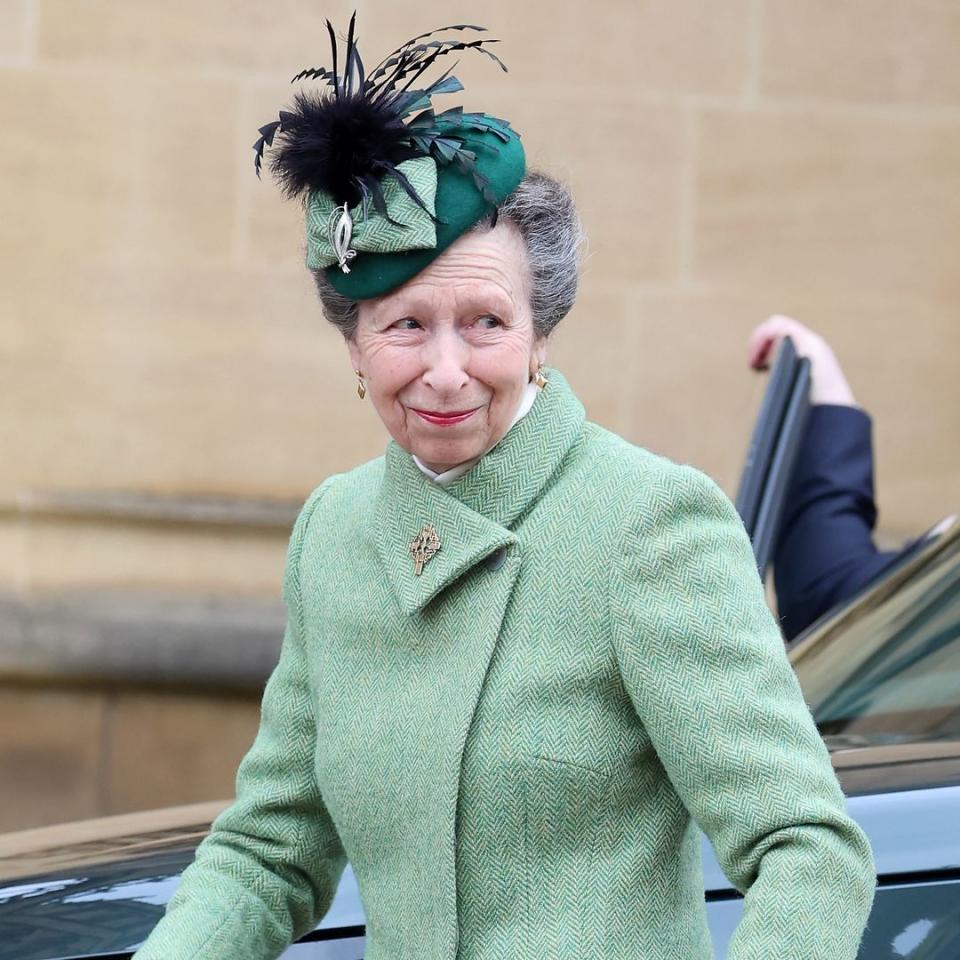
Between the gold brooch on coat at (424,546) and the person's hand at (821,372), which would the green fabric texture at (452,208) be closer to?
the gold brooch on coat at (424,546)

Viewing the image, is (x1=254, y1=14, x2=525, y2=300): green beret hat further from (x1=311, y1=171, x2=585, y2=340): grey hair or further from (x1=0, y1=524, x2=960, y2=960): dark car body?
(x1=0, y1=524, x2=960, y2=960): dark car body

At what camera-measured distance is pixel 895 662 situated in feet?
8.62

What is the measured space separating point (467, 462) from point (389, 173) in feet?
0.93

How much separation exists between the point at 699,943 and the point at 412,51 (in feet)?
2.81

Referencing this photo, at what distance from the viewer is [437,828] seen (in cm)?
158

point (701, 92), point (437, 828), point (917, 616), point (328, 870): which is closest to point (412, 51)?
point (437, 828)

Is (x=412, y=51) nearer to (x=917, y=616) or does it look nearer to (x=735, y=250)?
(x=917, y=616)

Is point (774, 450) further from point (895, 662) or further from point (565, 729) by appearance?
point (565, 729)

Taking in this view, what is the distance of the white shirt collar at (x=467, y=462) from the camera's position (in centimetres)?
166

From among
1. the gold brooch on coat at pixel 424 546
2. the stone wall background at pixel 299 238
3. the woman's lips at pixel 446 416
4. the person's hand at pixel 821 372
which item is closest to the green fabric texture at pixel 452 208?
the woman's lips at pixel 446 416

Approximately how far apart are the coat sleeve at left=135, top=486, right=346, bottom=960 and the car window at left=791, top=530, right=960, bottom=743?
3.01 ft

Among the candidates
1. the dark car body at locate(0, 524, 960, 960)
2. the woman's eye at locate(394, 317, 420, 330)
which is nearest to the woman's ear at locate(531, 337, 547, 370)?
the woman's eye at locate(394, 317, 420, 330)

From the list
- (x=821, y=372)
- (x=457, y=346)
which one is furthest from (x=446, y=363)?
(x=821, y=372)

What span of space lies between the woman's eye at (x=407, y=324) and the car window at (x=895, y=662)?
3.59 feet
